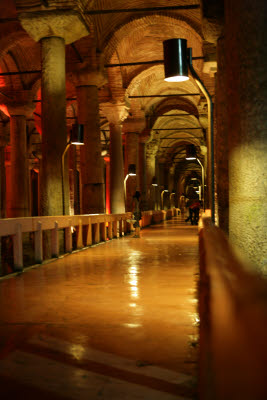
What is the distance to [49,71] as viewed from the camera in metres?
13.0

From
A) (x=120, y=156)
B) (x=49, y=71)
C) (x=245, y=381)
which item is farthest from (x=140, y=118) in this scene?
(x=245, y=381)

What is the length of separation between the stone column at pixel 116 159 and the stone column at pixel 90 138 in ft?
13.2

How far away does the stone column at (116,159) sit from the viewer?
2144 centimetres

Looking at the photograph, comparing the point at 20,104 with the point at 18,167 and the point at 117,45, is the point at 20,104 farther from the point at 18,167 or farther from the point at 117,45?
the point at 117,45

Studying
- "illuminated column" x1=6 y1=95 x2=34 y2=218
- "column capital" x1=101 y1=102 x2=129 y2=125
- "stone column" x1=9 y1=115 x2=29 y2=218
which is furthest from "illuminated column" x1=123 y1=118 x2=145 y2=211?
"stone column" x1=9 y1=115 x2=29 y2=218

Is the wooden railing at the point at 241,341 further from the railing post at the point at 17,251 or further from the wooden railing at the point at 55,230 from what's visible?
the railing post at the point at 17,251

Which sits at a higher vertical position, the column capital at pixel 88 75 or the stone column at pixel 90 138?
the column capital at pixel 88 75

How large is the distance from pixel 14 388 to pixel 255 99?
3525 mm

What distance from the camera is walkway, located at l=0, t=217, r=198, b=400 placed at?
304cm

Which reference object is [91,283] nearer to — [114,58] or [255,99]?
[255,99]

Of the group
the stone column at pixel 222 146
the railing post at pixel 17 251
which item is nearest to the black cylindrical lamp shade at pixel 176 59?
the stone column at pixel 222 146

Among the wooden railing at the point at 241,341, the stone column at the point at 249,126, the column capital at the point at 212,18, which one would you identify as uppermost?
the column capital at the point at 212,18

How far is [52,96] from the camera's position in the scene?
42.3 ft

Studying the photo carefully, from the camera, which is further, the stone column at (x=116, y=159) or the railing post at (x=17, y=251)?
the stone column at (x=116, y=159)
